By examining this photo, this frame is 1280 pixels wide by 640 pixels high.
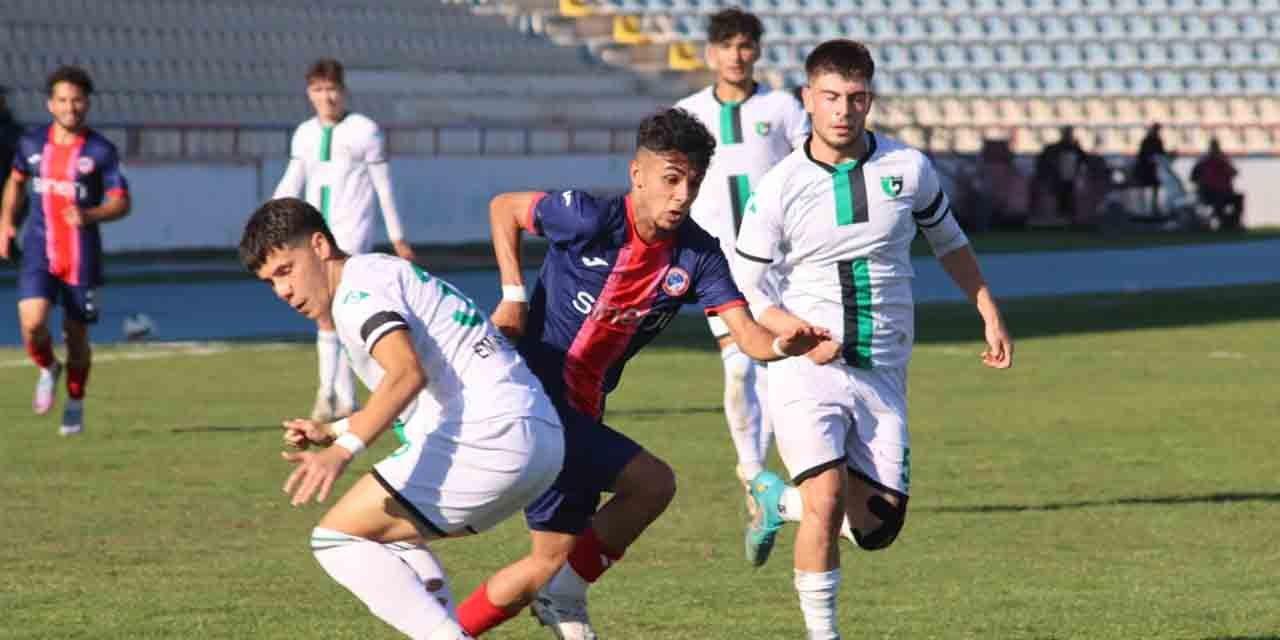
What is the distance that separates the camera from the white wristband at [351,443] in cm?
564

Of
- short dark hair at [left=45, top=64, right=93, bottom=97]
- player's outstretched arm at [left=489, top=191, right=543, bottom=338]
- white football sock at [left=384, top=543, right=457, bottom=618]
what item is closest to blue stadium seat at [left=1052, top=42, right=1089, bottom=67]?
short dark hair at [left=45, top=64, right=93, bottom=97]

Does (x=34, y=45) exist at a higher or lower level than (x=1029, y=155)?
higher

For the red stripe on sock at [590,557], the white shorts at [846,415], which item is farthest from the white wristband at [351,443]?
the white shorts at [846,415]

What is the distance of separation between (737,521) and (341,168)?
540cm

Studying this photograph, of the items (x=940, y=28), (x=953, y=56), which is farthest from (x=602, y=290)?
(x=940, y=28)

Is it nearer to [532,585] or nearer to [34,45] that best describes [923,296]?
[34,45]

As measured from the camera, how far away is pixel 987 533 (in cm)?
997

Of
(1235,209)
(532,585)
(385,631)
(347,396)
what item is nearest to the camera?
(532,585)

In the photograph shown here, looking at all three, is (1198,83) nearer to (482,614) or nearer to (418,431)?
(482,614)

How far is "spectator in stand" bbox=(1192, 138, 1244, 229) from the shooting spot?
142 feet

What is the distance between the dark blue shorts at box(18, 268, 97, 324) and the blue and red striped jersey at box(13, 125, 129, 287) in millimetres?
37

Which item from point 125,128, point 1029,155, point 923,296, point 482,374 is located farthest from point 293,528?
point 1029,155

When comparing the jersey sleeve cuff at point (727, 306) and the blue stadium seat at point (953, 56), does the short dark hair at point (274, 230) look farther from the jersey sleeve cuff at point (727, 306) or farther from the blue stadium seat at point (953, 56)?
the blue stadium seat at point (953, 56)

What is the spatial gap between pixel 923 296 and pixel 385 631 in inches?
800
